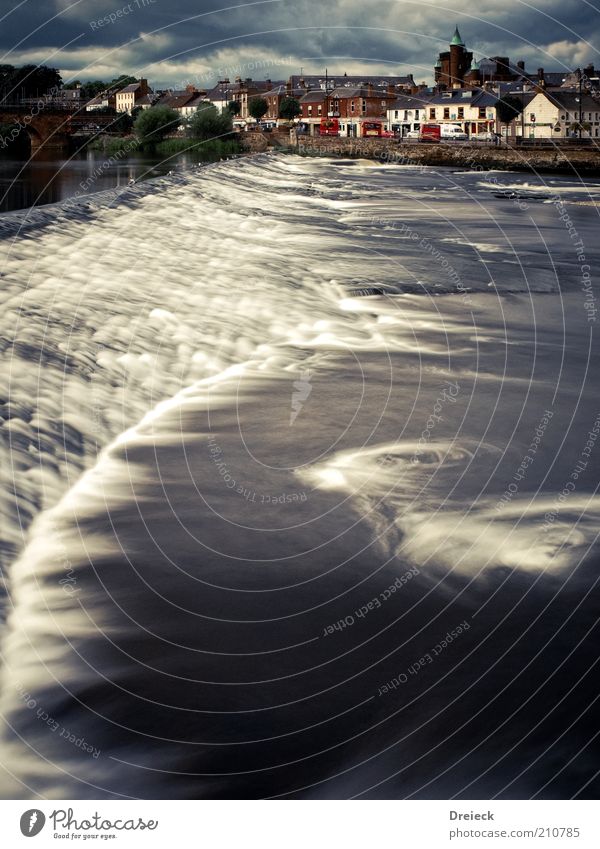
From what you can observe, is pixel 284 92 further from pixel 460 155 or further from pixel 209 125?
pixel 209 125

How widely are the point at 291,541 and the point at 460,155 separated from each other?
49.8 meters

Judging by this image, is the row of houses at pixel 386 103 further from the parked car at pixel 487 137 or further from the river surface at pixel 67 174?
the river surface at pixel 67 174

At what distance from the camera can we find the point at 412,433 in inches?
360

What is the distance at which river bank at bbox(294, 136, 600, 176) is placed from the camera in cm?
4716

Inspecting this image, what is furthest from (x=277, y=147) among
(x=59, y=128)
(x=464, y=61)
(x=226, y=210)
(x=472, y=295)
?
(x=472, y=295)

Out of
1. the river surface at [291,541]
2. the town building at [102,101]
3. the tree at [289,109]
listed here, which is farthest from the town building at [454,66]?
the river surface at [291,541]

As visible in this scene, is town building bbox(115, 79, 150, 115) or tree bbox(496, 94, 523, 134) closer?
town building bbox(115, 79, 150, 115)

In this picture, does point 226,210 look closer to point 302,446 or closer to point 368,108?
point 302,446

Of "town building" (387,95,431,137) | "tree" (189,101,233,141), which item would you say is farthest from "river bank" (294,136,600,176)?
"tree" (189,101,233,141)

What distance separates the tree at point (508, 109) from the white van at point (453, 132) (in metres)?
2.43
